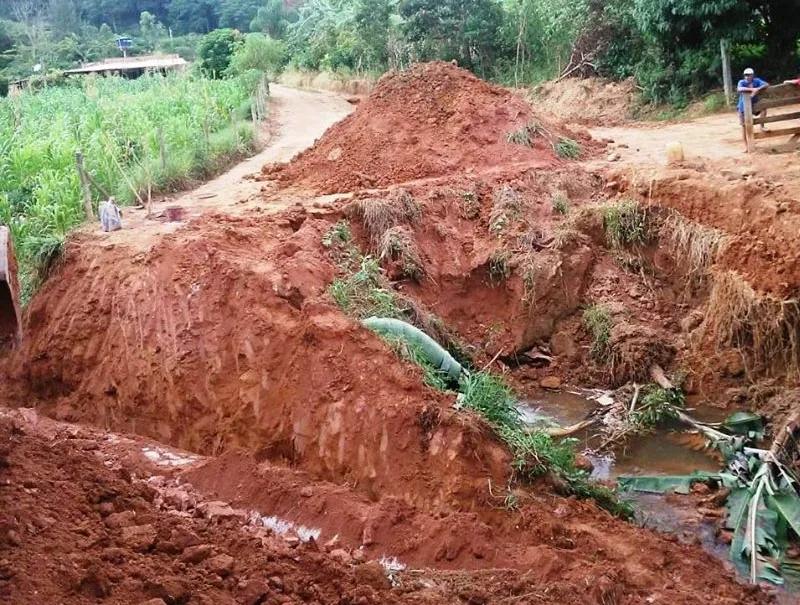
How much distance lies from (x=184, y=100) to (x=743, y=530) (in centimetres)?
1491

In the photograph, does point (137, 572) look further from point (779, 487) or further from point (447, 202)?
point (447, 202)

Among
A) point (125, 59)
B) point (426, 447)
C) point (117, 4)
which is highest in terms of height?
point (117, 4)

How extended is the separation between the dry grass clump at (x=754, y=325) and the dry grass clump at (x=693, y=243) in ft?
1.03

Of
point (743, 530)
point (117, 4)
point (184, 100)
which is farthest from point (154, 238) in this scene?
point (117, 4)

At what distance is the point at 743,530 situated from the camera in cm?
617

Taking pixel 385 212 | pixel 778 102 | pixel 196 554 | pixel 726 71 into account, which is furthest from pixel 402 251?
pixel 726 71

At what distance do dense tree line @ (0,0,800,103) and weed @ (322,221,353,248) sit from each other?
939cm

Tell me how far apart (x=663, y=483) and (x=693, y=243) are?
3284mm

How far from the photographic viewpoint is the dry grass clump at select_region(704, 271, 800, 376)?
8.15 metres

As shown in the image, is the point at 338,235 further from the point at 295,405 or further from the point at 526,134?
the point at 526,134

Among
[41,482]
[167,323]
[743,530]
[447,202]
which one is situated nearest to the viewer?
[41,482]

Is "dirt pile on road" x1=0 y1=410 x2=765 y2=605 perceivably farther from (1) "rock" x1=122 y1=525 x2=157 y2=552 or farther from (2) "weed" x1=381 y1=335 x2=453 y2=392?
(2) "weed" x1=381 y1=335 x2=453 y2=392

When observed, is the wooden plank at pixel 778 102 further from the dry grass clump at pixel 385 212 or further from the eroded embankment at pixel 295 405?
the eroded embankment at pixel 295 405

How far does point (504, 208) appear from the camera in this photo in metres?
10.3
